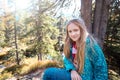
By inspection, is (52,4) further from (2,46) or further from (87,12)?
(2,46)

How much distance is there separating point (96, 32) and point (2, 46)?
1256 inches

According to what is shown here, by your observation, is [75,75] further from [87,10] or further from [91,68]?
[87,10]

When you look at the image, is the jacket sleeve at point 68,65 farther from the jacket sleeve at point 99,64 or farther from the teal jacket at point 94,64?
the jacket sleeve at point 99,64

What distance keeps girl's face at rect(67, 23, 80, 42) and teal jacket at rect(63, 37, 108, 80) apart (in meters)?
0.17

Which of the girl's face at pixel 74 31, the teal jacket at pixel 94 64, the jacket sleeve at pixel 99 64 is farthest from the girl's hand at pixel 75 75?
the girl's face at pixel 74 31

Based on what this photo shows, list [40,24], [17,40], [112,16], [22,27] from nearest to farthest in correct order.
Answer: [112,16]
[40,24]
[17,40]
[22,27]

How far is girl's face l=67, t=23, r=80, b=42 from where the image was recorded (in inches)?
120

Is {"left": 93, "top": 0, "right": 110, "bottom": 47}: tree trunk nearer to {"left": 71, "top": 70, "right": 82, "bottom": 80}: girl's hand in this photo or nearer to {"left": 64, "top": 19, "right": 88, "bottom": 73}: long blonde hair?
{"left": 64, "top": 19, "right": 88, "bottom": 73}: long blonde hair

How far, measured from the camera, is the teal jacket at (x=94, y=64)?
2852 mm

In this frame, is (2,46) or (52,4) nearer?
(52,4)

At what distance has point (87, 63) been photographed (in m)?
2.90

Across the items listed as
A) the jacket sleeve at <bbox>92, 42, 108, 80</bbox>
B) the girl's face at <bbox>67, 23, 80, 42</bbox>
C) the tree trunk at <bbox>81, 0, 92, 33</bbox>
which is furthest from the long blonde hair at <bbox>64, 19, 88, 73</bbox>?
the tree trunk at <bbox>81, 0, 92, 33</bbox>

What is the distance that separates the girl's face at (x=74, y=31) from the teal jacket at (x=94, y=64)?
0.17 m

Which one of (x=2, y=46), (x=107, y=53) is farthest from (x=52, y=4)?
(x=2, y=46)
